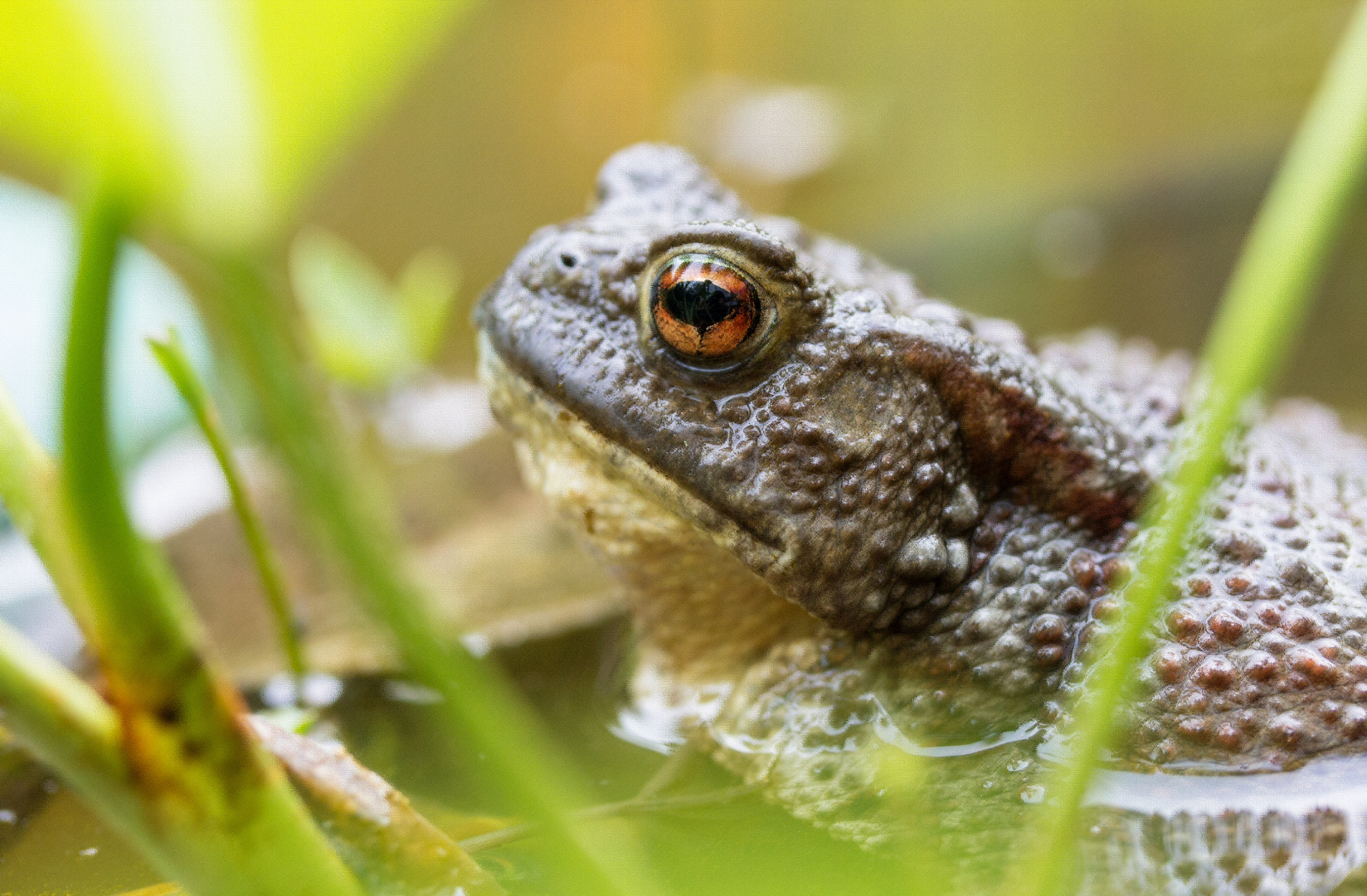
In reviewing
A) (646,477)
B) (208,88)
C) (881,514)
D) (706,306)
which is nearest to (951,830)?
(881,514)

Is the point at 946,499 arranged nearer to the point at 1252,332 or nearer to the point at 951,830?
the point at 951,830

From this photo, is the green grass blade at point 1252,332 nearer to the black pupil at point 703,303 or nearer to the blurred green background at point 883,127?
the black pupil at point 703,303

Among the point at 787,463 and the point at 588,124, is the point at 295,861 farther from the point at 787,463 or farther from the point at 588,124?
the point at 588,124

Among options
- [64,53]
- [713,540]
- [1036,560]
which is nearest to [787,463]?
[713,540]

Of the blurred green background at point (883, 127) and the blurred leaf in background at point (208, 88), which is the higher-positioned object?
the blurred green background at point (883, 127)

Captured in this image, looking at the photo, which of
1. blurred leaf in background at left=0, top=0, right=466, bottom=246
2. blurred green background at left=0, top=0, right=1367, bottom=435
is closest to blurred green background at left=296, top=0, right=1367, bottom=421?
blurred green background at left=0, top=0, right=1367, bottom=435

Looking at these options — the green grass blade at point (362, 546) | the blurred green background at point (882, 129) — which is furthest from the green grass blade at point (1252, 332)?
Answer: the blurred green background at point (882, 129)

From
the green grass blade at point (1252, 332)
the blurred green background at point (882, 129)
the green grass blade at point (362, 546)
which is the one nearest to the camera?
the green grass blade at point (362, 546)

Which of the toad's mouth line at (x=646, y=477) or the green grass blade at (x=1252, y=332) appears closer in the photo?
the green grass blade at (x=1252, y=332)
